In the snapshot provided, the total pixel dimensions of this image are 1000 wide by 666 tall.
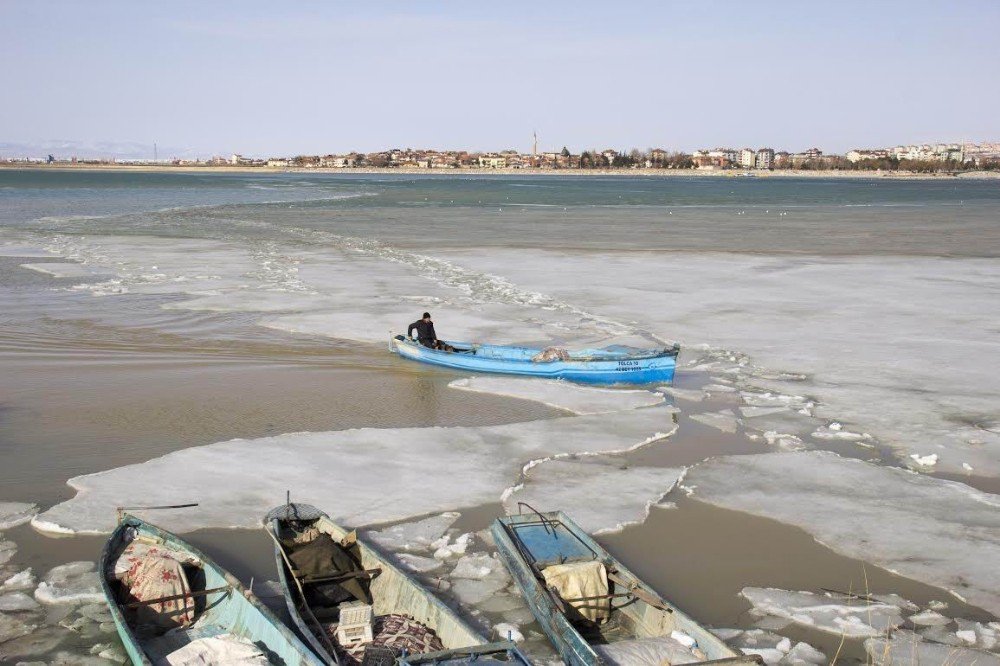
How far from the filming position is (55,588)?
8398mm

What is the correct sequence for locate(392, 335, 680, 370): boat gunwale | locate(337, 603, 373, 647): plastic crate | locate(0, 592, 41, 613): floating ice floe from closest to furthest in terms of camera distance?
locate(337, 603, 373, 647): plastic crate → locate(0, 592, 41, 613): floating ice floe → locate(392, 335, 680, 370): boat gunwale

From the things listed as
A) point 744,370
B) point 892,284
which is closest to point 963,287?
point 892,284

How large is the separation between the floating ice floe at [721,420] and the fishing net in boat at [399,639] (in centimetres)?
707

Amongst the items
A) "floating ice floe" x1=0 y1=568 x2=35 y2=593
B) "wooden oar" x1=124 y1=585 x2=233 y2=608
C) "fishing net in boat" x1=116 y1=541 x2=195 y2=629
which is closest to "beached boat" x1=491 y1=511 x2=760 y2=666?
"wooden oar" x1=124 y1=585 x2=233 y2=608

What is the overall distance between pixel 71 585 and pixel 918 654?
737cm

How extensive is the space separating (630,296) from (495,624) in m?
17.0

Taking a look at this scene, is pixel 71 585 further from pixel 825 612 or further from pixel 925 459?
pixel 925 459

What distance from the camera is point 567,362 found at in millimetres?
16016

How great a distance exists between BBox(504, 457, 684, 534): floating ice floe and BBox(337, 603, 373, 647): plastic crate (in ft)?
10.0

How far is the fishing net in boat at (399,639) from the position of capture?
7340 millimetres

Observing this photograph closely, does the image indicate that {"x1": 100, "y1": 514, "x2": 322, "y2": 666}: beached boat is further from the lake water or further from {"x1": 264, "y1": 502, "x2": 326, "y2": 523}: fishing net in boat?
{"x1": 264, "y1": 502, "x2": 326, "y2": 523}: fishing net in boat

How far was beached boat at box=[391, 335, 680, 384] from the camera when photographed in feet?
51.4

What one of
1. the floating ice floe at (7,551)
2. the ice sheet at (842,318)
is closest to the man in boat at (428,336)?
the ice sheet at (842,318)

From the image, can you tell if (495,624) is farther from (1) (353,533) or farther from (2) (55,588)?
(2) (55,588)
